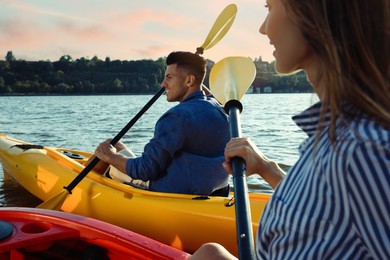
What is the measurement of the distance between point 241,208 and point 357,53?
0.79 meters

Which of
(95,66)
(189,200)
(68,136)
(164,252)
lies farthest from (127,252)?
(95,66)

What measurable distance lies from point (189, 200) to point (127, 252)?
808mm

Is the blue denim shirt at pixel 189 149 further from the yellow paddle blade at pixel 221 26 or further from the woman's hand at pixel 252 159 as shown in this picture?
the yellow paddle blade at pixel 221 26

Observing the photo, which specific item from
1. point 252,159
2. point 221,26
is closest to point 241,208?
point 252,159

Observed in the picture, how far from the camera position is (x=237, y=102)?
2.22 m

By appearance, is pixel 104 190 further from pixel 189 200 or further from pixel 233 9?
pixel 233 9

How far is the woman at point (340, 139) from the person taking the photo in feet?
2.33

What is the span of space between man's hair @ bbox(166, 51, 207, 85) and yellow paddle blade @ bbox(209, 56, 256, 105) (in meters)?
0.56

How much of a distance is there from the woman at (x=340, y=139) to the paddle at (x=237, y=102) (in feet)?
1.34

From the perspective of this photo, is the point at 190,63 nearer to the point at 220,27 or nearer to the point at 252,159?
the point at 220,27

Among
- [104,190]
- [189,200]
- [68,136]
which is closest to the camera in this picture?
[189,200]

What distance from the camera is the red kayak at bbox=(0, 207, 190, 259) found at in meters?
2.21

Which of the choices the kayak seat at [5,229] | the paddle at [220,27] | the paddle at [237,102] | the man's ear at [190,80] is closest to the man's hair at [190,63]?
the man's ear at [190,80]

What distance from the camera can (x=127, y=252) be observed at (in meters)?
2.25
